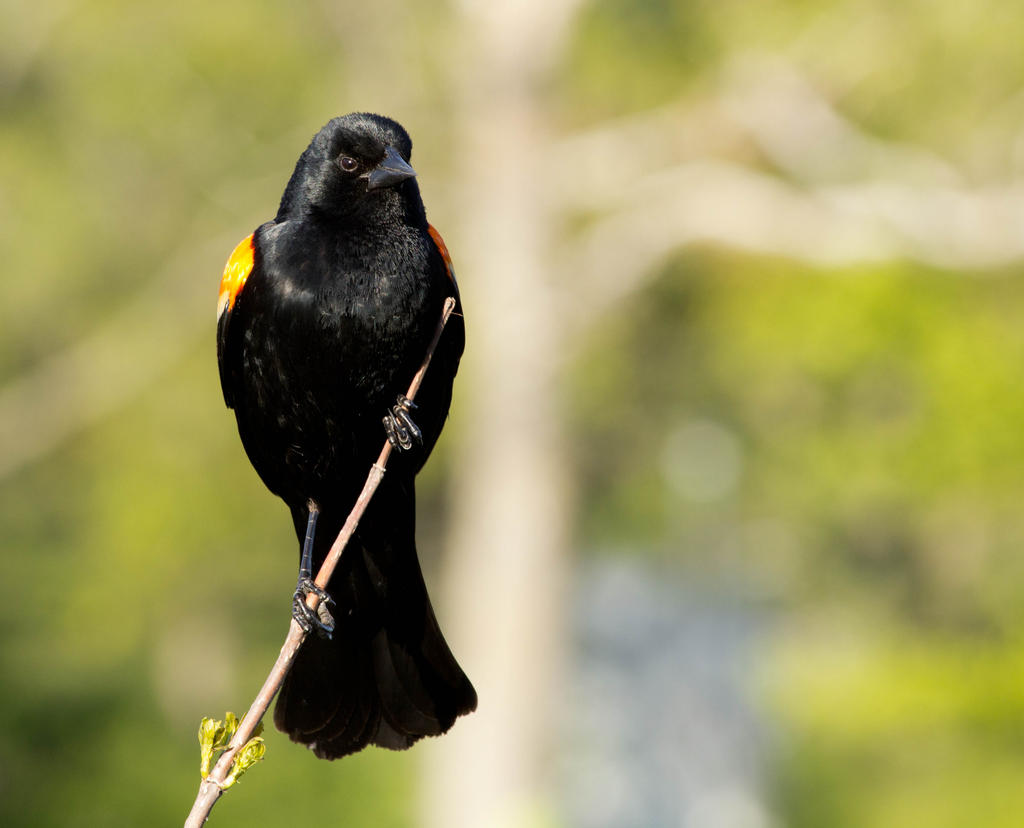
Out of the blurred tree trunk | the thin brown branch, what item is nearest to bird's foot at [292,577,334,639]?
the thin brown branch

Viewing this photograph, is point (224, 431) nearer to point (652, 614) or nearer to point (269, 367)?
point (269, 367)

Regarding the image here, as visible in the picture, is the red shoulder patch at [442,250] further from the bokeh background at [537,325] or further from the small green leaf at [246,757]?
the bokeh background at [537,325]

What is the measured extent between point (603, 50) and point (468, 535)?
14.6 ft

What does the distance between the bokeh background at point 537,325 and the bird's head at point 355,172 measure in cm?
695

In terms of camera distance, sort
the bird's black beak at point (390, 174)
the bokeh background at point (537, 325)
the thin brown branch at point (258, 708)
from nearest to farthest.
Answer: the thin brown branch at point (258, 708) < the bird's black beak at point (390, 174) < the bokeh background at point (537, 325)

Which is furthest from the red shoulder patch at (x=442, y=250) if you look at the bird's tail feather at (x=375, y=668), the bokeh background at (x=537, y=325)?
the bokeh background at (x=537, y=325)

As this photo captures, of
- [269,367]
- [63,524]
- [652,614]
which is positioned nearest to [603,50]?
[63,524]

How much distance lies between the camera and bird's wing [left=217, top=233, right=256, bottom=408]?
103 inches

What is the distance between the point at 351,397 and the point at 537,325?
7600 mm

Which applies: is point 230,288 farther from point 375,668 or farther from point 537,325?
point 537,325

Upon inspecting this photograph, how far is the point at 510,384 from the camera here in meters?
10.2

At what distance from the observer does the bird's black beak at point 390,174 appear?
100 inches

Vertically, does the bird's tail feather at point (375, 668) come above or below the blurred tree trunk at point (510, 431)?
below

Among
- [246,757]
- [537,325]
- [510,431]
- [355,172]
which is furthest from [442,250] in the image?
[510,431]
